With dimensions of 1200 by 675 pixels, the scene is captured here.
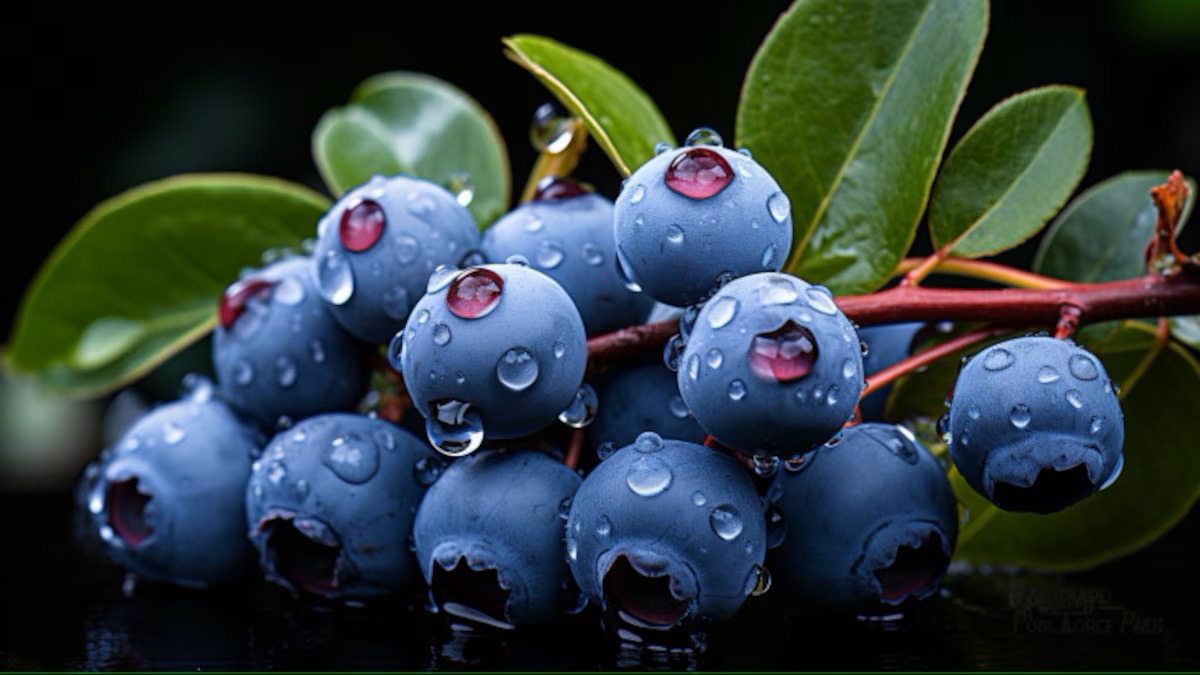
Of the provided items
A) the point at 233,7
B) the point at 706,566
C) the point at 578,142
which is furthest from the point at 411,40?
the point at 706,566

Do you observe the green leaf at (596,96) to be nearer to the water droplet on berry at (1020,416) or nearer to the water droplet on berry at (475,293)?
the water droplet on berry at (475,293)

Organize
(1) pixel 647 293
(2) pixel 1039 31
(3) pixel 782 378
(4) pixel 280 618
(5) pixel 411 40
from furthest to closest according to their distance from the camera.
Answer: (5) pixel 411 40
(2) pixel 1039 31
(4) pixel 280 618
(1) pixel 647 293
(3) pixel 782 378

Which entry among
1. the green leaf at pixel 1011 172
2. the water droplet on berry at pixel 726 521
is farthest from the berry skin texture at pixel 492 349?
the green leaf at pixel 1011 172

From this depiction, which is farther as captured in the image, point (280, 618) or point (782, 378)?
point (280, 618)

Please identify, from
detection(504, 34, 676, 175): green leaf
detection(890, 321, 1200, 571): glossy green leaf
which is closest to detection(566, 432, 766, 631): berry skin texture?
detection(504, 34, 676, 175): green leaf

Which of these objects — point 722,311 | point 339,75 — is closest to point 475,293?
point 722,311

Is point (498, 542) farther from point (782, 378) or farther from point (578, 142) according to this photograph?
→ point (578, 142)
